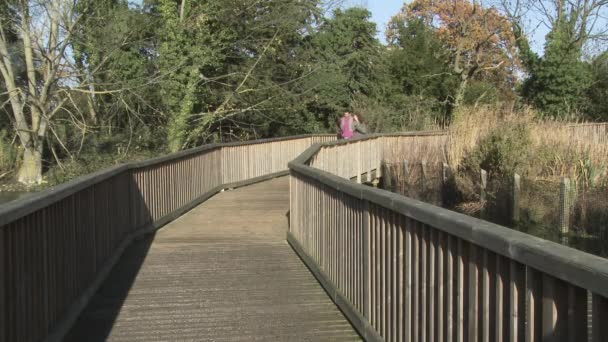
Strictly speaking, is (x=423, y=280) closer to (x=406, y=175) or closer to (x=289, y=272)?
(x=289, y=272)

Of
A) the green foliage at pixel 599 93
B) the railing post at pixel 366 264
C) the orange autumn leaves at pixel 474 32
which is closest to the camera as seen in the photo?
the railing post at pixel 366 264

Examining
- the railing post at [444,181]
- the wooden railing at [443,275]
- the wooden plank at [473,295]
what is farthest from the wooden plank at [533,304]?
the railing post at [444,181]

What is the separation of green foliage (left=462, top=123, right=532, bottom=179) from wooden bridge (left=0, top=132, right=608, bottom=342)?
7.16m

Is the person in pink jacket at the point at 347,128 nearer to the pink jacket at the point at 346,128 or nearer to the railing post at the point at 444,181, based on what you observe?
the pink jacket at the point at 346,128

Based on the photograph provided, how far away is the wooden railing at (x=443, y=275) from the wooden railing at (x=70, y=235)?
7.70 ft

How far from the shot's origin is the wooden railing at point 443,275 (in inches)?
103

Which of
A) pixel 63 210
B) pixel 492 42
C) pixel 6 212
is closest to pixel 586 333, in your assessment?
pixel 6 212

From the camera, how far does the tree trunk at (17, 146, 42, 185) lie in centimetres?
Answer: 2530

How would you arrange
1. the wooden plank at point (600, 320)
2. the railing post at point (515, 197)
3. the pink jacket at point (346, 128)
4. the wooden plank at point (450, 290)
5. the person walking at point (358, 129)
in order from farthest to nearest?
the person walking at point (358, 129)
the pink jacket at point (346, 128)
the railing post at point (515, 197)
the wooden plank at point (450, 290)
the wooden plank at point (600, 320)

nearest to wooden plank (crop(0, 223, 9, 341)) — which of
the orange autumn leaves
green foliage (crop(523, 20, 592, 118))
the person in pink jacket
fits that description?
the person in pink jacket

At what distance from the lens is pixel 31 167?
25.3 metres

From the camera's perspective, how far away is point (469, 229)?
3469mm

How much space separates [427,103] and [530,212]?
26716mm

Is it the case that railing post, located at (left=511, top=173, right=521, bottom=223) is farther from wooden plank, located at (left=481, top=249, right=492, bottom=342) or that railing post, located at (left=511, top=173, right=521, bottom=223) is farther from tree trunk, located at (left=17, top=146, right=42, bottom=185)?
tree trunk, located at (left=17, top=146, right=42, bottom=185)
